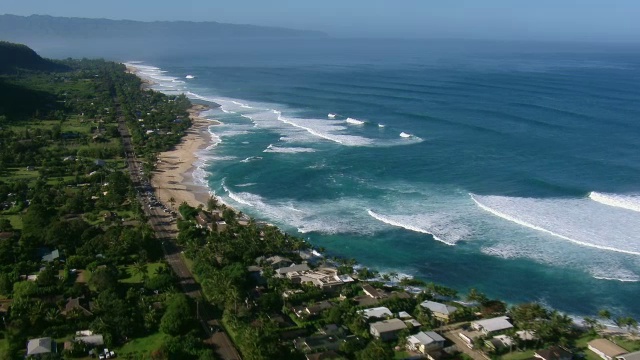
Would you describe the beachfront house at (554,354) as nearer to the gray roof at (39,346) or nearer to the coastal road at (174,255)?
the coastal road at (174,255)

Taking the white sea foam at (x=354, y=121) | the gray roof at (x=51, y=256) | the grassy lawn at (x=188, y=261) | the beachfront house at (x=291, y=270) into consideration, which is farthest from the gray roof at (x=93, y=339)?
the white sea foam at (x=354, y=121)

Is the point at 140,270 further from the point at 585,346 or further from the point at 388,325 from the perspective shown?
the point at 585,346

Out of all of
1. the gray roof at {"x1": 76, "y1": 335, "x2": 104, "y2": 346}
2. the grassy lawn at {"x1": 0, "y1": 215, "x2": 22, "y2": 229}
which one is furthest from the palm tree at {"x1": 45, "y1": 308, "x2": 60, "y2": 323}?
the grassy lawn at {"x1": 0, "y1": 215, "x2": 22, "y2": 229}

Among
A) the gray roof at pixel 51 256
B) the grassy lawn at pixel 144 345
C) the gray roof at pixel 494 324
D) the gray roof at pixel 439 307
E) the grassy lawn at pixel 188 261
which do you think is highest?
the gray roof at pixel 439 307

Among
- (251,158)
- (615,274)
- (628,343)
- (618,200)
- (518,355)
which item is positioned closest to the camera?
(518,355)

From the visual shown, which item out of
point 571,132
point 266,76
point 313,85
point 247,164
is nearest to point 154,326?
point 247,164

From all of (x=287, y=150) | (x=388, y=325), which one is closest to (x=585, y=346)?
(x=388, y=325)

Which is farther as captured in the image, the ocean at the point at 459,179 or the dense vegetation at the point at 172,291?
the ocean at the point at 459,179
